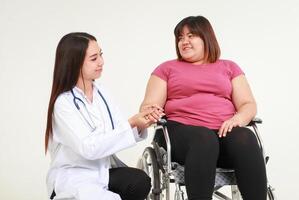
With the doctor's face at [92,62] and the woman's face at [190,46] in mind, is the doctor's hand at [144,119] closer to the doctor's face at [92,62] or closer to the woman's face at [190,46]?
the doctor's face at [92,62]

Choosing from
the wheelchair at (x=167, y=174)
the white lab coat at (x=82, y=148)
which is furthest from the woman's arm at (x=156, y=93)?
the white lab coat at (x=82, y=148)

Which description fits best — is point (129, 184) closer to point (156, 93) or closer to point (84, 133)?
point (84, 133)

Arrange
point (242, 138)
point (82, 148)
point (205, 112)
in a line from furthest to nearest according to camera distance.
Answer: point (205, 112) < point (242, 138) < point (82, 148)

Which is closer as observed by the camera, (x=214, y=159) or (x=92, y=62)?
(x=214, y=159)

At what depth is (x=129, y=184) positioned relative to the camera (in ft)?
6.83

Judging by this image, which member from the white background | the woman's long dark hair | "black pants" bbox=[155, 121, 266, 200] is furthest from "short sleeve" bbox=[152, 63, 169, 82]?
the white background

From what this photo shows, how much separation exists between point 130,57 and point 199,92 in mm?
1218

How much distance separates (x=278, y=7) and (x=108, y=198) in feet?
7.09

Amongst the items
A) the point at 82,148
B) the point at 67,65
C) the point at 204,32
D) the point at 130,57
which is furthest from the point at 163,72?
the point at 130,57

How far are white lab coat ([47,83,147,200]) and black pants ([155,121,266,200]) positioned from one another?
213mm

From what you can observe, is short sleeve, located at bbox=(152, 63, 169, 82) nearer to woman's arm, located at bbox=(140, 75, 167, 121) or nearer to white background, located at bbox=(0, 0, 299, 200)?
woman's arm, located at bbox=(140, 75, 167, 121)

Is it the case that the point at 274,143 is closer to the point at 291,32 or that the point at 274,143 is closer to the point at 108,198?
the point at 291,32

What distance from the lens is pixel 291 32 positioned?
11.8 feet

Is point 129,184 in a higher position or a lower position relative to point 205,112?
lower
